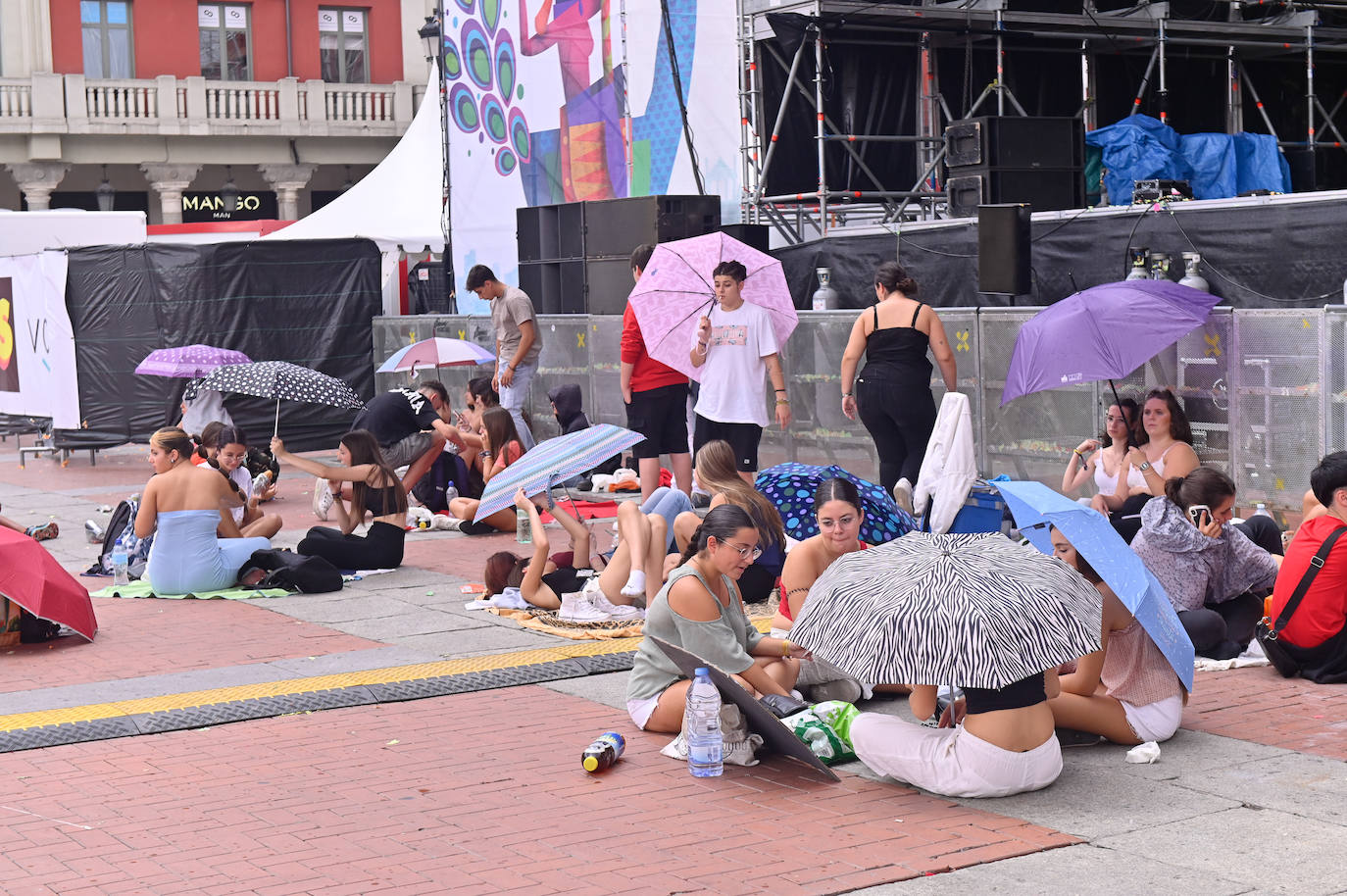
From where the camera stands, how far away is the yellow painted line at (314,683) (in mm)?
7812

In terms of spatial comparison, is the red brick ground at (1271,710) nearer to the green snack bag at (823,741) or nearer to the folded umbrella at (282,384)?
the green snack bag at (823,741)

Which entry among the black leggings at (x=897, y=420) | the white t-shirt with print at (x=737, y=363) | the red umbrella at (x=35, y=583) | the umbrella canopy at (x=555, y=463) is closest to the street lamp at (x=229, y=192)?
the white t-shirt with print at (x=737, y=363)

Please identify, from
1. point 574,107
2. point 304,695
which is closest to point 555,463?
point 304,695

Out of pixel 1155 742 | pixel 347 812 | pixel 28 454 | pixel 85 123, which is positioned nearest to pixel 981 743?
pixel 1155 742

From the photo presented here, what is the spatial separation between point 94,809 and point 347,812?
988mm

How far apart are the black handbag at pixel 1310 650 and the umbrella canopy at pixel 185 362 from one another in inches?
422

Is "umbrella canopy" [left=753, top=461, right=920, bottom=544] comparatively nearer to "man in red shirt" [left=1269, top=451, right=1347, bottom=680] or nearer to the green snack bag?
"man in red shirt" [left=1269, top=451, right=1347, bottom=680]

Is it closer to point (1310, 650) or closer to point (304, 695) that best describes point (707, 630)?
point (304, 695)

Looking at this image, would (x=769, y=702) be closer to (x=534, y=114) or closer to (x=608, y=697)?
(x=608, y=697)

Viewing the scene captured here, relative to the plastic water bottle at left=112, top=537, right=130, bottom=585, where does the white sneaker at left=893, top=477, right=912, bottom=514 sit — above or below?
above

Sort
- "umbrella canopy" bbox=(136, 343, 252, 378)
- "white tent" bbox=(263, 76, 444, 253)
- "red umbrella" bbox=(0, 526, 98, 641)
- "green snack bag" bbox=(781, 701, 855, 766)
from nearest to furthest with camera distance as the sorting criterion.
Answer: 1. "green snack bag" bbox=(781, 701, 855, 766)
2. "red umbrella" bbox=(0, 526, 98, 641)
3. "umbrella canopy" bbox=(136, 343, 252, 378)
4. "white tent" bbox=(263, 76, 444, 253)

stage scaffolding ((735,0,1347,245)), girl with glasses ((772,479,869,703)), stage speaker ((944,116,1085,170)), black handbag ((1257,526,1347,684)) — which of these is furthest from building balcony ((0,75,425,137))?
black handbag ((1257,526,1347,684))

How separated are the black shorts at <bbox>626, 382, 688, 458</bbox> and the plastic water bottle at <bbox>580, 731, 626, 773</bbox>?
5976mm

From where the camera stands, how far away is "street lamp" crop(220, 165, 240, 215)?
3991 centimetres
